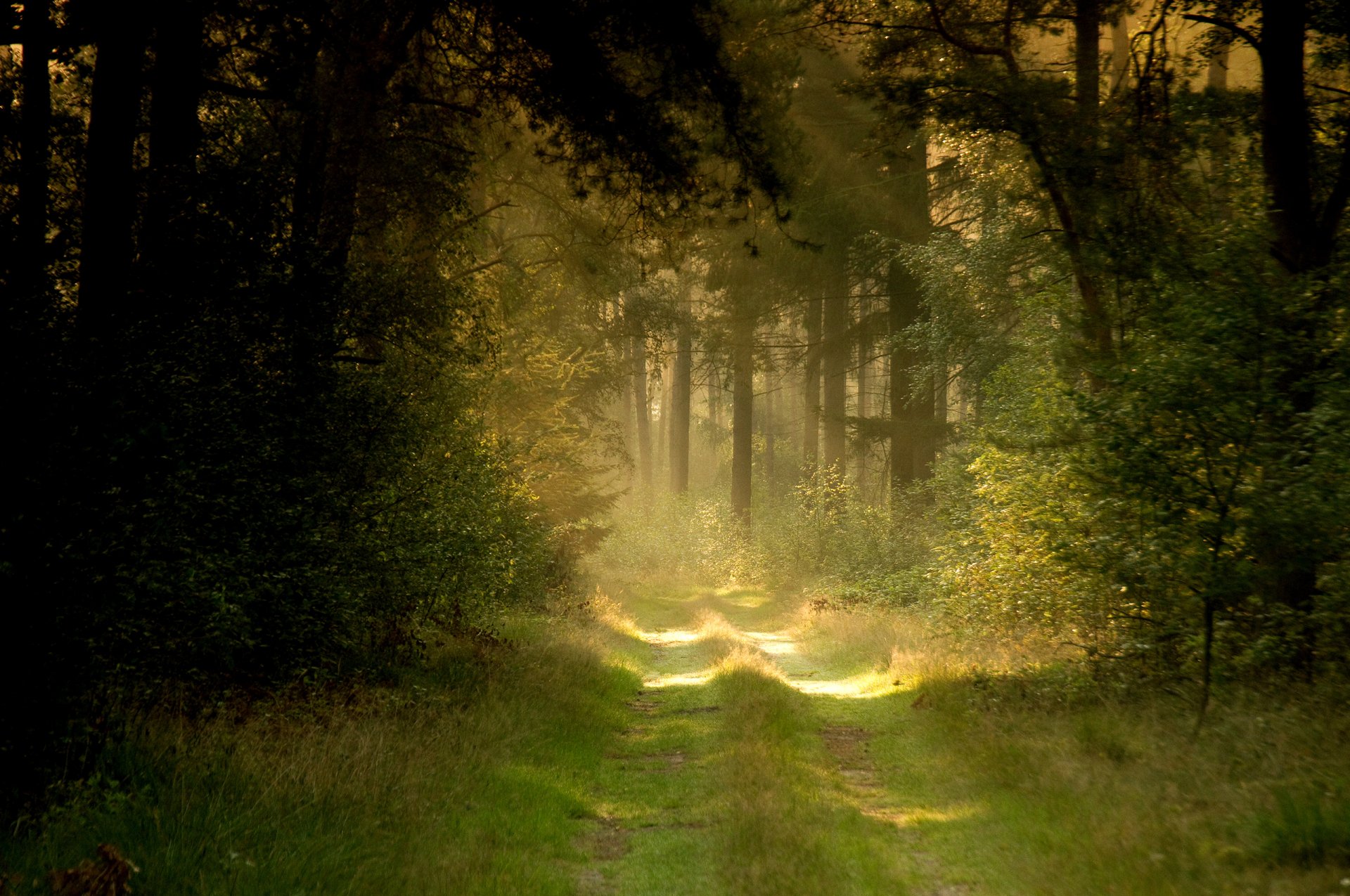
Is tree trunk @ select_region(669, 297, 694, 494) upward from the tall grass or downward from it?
A: upward

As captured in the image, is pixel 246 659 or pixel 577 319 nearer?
pixel 246 659

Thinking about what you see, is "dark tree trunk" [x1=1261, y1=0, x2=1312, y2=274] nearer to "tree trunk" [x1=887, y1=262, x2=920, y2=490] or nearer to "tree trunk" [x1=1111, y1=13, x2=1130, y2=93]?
"tree trunk" [x1=1111, y1=13, x2=1130, y2=93]

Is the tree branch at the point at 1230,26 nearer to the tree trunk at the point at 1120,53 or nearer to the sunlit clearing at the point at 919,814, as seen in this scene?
the tree trunk at the point at 1120,53

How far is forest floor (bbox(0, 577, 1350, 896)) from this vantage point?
521 centimetres

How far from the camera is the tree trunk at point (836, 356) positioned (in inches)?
979

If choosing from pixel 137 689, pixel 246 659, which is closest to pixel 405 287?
pixel 246 659

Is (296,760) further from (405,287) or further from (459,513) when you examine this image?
(405,287)

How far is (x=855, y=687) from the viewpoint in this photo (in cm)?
1366

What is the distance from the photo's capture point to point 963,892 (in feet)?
19.1

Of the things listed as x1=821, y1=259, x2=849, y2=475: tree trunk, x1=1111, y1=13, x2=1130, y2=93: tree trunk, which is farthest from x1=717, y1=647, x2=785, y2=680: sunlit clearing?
x1=821, y1=259, x2=849, y2=475: tree trunk

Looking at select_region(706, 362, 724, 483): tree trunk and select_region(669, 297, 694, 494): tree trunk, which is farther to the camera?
select_region(706, 362, 724, 483): tree trunk

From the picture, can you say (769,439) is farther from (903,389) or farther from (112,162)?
(112,162)

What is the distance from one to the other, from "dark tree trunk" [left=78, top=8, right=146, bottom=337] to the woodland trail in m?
6.30

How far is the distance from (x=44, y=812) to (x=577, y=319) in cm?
2181
